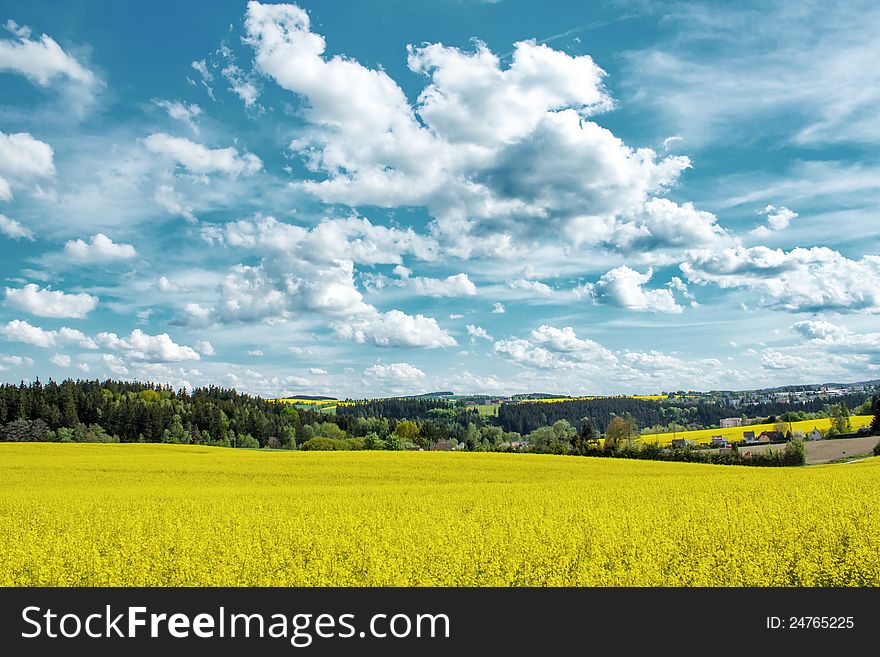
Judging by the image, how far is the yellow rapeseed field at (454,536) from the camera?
42.8 ft

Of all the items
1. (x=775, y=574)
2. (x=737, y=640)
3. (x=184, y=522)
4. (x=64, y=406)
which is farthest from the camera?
(x=64, y=406)

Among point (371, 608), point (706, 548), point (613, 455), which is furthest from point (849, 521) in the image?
point (613, 455)

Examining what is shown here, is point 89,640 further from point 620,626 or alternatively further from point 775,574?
point 775,574

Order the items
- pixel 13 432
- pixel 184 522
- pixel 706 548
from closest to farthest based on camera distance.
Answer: pixel 706 548 → pixel 184 522 → pixel 13 432

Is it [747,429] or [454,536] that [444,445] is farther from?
[454,536]

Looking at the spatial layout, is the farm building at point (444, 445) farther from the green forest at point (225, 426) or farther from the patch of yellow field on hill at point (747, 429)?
the patch of yellow field on hill at point (747, 429)

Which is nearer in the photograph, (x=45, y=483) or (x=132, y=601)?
(x=132, y=601)

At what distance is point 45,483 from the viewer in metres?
34.2

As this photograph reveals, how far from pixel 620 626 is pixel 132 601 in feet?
29.4

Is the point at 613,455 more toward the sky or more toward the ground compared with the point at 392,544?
more toward the ground

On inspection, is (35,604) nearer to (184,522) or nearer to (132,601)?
(132,601)

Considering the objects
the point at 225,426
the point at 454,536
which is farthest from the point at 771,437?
the point at 454,536

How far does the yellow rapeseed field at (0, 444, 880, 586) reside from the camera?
13.0 m

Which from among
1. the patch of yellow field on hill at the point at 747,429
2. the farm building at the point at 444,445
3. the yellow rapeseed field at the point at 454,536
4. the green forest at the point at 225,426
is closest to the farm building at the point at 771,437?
the patch of yellow field on hill at the point at 747,429
